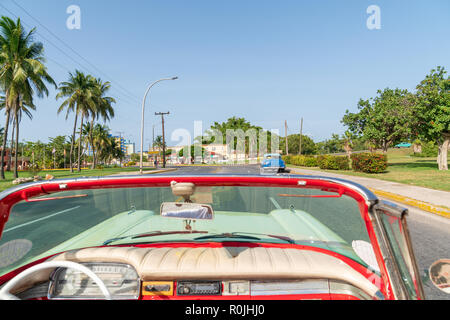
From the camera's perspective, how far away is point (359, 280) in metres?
1.61

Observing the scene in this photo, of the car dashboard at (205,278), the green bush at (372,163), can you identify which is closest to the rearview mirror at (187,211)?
the car dashboard at (205,278)

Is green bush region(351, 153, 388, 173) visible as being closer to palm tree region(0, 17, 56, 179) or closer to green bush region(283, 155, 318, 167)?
green bush region(283, 155, 318, 167)

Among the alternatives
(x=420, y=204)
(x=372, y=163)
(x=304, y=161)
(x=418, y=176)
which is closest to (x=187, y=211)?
(x=420, y=204)

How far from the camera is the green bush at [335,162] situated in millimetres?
25938

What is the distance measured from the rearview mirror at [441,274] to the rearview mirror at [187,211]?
1168 mm

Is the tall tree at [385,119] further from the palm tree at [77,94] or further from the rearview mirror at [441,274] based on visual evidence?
the palm tree at [77,94]

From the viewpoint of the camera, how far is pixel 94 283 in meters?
1.78

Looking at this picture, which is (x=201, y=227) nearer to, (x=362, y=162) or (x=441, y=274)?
(x=441, y=274)

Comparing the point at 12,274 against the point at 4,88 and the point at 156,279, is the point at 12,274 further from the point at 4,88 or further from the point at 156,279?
the point at 4,88

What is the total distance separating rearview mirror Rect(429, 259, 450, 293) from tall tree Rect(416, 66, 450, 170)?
25198mm

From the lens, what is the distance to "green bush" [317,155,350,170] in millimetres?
25938

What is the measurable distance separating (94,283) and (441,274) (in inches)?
80.5

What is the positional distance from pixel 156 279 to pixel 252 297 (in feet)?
2.10

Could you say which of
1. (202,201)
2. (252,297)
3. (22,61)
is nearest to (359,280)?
(252,297)
